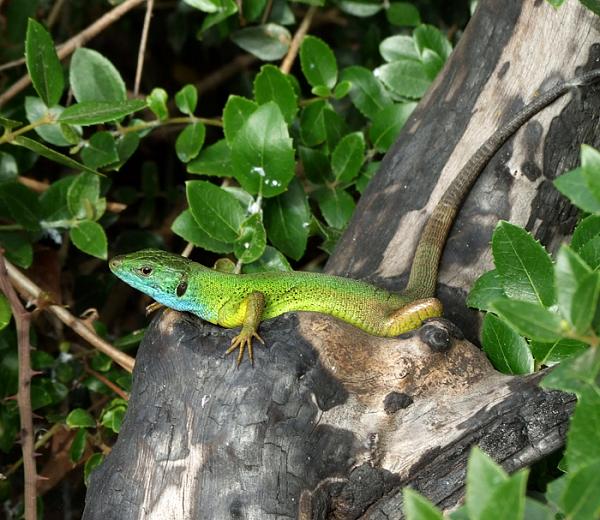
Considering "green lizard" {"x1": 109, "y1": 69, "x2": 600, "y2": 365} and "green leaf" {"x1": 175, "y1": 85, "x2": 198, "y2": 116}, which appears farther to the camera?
"green leaf" {"x1": 175, "y1": 85, "x2": 198, "y2": 116}

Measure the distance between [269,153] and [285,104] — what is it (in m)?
0.36

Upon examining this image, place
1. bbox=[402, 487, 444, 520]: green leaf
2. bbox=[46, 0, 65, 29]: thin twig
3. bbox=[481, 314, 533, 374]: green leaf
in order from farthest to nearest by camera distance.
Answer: bbox=[46, 0, 65, 29]: thin twig → bbox=[481, 314, 533, 374]: green leaf → bbox=[402, 487, 444, 520]: green leaf

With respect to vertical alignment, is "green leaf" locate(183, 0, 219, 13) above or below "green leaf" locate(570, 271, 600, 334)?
below

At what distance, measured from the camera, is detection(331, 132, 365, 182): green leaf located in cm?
288

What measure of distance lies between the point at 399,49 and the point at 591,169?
203 centimetres

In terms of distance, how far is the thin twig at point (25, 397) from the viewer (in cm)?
226

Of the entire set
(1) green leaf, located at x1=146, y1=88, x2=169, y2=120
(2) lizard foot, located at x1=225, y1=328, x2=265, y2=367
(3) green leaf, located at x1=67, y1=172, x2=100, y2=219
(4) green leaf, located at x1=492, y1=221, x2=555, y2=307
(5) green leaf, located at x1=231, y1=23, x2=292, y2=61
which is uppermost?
(4) green leaf, located at x1=492, y1=221, x2=555, y2=307

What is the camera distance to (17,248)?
9.32ft

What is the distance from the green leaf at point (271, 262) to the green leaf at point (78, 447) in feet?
2.57

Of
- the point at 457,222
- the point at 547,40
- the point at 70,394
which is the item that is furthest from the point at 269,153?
the point at 70,394

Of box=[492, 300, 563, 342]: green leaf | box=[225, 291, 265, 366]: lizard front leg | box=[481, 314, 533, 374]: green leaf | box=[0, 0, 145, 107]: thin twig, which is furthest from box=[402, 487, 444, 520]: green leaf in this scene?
box=[0, 0, 145, 107]: thin twig

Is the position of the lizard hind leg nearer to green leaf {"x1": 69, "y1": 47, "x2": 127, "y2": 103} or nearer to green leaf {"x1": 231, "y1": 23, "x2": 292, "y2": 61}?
green leaf {"x1": 69, "y1": 47, "x2": 127, "y2": 103}

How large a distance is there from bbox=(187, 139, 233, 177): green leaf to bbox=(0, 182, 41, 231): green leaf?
0.57 meters

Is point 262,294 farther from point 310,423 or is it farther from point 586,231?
point 586,231
